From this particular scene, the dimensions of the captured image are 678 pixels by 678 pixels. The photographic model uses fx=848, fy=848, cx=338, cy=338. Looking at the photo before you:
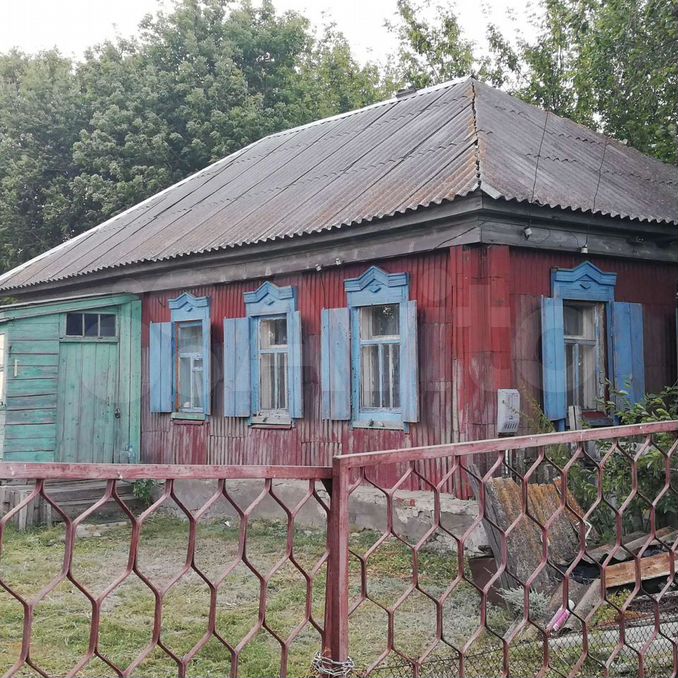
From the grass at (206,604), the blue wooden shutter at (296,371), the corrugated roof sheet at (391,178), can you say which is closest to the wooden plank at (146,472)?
the grass at (206,604)

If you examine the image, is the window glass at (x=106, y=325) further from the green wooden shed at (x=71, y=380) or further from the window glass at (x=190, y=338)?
the window glass at (x=190, y=338)

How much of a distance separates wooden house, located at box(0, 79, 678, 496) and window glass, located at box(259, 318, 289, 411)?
2 centimetres

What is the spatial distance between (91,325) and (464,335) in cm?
574

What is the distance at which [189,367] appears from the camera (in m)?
11.4

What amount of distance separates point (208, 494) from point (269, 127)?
14382 mm

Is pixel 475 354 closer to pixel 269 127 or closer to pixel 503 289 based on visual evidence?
pixel 503 289

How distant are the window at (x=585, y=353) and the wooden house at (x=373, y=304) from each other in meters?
0.02

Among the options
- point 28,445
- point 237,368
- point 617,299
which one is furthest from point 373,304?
point 28,445

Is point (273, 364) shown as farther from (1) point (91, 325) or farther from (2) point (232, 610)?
(2) point (232, 610)

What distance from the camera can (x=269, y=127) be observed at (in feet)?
75.0

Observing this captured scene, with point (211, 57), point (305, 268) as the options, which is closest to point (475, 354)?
point (305, 268)

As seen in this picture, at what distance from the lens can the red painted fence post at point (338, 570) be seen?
225 centimetres

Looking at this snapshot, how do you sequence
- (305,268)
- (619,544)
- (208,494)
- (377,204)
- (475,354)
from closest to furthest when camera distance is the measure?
(619,544) < (475,354) < (377,204) < (305,268) < (208,494)

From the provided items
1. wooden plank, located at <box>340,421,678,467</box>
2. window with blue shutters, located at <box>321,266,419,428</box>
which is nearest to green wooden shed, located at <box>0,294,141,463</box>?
window with blue shutters, located at <box>321,266,419,428</box>
